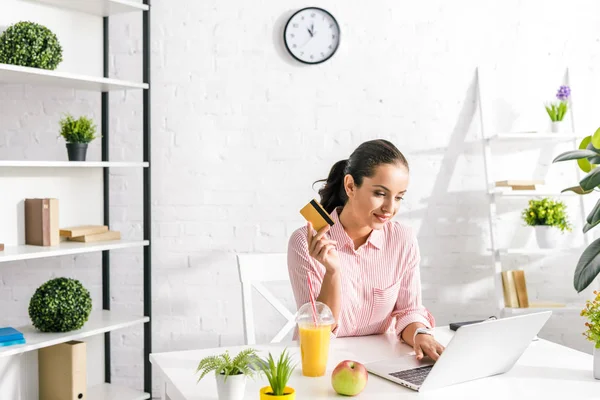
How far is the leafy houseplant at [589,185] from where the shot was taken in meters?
1.76

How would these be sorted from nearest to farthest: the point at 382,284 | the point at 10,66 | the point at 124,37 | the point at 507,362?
the point at 507,362 < the point at 382,284 < the point at 10,66 < the point at 124,37

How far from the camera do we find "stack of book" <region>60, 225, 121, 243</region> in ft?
8.75

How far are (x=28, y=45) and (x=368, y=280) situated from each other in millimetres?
1488

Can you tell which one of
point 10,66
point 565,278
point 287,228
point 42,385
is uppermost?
point 10,66

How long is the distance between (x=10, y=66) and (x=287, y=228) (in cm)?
139

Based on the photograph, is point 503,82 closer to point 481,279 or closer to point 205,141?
point 481,279

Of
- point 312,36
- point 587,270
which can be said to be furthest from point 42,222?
point 587,270

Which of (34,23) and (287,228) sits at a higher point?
(34,23)

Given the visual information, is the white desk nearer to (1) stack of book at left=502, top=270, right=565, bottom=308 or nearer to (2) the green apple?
(2) the green apple

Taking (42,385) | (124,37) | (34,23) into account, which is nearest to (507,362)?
(42,385)

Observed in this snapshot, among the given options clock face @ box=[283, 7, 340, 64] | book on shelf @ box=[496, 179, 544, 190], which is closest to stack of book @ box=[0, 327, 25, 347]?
clock face @ box=[283, 7, 340, 64]

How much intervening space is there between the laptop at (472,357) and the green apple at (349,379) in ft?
0.43

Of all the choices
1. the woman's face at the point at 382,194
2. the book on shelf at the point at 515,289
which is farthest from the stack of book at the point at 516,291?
the woman's face at the point at 382,194

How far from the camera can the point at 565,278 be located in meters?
3.29
